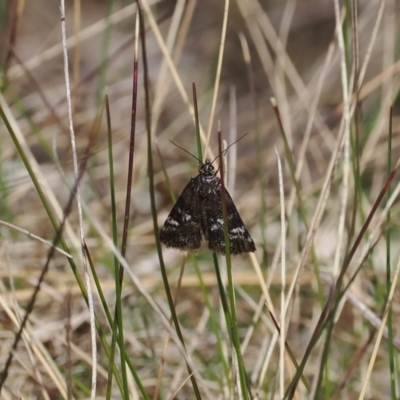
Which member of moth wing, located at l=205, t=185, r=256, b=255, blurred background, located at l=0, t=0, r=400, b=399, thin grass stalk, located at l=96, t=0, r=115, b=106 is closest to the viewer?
moth wing, located at l=205, t=185, r=256, b=255

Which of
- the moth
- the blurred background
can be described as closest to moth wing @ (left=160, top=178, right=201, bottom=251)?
the moth

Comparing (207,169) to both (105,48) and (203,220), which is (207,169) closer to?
(203,220)

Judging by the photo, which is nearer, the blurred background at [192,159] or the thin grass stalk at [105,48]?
the blurred background at [192,159]

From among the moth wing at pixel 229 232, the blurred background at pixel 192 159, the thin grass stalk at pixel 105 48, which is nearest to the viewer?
the moth wing at pixel 229 232

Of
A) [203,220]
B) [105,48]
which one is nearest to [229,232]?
[203,220]

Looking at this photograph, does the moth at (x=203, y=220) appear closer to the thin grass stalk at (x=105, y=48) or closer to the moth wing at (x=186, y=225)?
the moth wing at (x=186, y=225)

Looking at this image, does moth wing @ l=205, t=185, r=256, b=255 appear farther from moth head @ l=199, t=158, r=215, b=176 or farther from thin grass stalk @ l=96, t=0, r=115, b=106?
thin grass stalk @ l=96, t=0, r=115, b=106

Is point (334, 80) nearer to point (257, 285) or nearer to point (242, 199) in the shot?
point (242, 199)

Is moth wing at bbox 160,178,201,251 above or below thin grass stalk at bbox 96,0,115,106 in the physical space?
below

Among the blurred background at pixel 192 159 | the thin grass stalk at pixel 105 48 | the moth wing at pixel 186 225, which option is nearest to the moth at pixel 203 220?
the moth wing at pixel 186 225

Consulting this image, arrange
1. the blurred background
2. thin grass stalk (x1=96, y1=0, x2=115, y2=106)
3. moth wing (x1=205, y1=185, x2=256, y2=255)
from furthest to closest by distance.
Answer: thin grass stalk (x1=96, y1=0, x2=115, y2=106) < the blurred background < moth wing (x1=205, y1=185, x2=256, y2=255)
